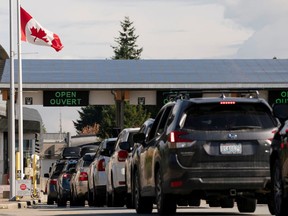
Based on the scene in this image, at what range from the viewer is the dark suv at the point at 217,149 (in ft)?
59.5

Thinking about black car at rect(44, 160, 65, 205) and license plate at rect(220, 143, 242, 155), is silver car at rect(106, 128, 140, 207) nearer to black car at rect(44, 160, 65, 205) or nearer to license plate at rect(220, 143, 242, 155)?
license plate at rect(220, 143, 242, 155)

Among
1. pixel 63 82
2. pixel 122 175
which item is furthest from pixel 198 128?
pixel 63 82

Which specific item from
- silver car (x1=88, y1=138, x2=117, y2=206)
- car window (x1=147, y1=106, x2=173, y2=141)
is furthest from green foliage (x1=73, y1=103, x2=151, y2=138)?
car window (x1=147, y1=106, x2=173, y2=141)

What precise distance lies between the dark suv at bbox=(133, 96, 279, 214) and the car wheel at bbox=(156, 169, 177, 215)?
152 millimetres

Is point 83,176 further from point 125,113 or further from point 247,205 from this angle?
point 125,113

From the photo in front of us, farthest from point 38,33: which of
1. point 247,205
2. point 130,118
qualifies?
point 130,118

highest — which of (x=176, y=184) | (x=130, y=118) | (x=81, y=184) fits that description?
(x=130, y=118)

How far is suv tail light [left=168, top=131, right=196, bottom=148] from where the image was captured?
18109 millimetres

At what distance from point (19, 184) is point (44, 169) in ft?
301

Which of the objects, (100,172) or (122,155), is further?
(100,172)

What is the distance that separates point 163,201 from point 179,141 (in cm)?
135

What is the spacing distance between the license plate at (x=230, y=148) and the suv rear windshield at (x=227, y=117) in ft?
0.89

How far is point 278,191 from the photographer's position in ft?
55.1

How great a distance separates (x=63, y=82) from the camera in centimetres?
5256
